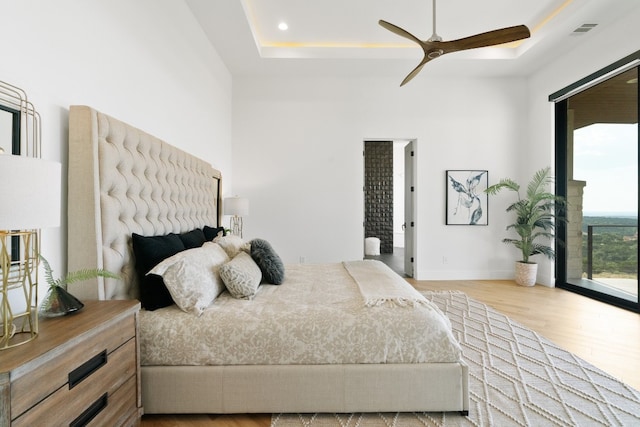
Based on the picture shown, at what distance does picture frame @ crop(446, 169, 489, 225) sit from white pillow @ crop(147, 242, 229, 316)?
13.2 ft

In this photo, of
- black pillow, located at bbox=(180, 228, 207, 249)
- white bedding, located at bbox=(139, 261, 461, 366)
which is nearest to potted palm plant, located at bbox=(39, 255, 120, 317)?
white bedding, located at bbox=(139, 261, 461, 366)

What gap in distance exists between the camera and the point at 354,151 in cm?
461

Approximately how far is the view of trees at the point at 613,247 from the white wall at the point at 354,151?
108 cm

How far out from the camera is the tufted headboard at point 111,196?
58.3 inches

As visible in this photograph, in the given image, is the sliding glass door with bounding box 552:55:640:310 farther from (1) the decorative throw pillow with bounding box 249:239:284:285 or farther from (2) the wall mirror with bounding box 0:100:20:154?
(2) the wall mirror with bounding box 0:100:20:154

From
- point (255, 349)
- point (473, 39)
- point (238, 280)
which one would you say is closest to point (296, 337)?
point (255, 349)

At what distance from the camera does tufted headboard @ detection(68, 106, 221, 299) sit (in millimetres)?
1480

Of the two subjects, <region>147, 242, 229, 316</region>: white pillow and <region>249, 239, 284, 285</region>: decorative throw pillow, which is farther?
<region>249, 239, 284, 285</region>: decorative throw pillow

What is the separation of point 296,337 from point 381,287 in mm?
747

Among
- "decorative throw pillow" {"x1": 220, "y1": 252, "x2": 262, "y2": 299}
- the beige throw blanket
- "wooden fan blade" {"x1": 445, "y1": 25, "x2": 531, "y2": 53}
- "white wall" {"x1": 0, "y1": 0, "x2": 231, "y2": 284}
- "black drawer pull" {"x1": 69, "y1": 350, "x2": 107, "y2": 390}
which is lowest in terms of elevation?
"black drawer pull" {"x1": 69, "y1": 350, "x2": 107, "y2": 390}

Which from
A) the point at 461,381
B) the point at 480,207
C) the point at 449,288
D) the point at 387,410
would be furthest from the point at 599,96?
the point at 387,410

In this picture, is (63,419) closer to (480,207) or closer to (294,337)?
(294,337)

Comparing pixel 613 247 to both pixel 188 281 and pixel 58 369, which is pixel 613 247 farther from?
pixel 58 369

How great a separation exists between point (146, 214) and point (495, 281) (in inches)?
190
